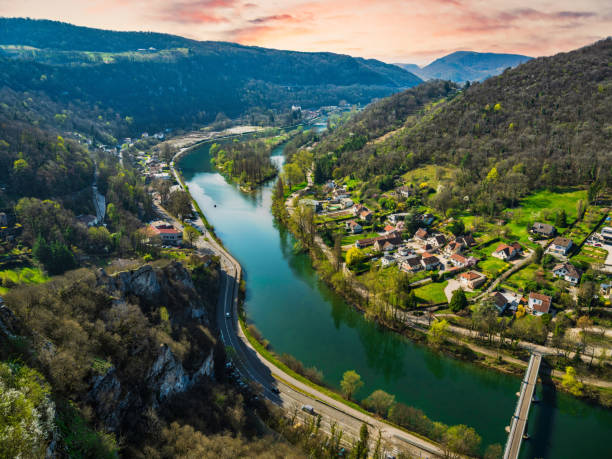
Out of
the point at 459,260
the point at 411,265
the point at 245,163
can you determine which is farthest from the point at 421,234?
the point at 245,163

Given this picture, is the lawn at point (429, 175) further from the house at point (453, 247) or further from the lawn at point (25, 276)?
the lawn at point (25, 276)

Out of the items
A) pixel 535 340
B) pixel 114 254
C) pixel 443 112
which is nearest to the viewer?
pixel 535 340

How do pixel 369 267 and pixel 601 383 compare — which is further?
pixel 369 267

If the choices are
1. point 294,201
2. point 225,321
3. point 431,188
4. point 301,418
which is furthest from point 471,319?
point 294,201

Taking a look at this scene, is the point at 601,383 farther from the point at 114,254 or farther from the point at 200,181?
the point at 200,181

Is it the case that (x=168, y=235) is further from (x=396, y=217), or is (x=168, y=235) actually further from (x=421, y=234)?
(x=421, y=234)

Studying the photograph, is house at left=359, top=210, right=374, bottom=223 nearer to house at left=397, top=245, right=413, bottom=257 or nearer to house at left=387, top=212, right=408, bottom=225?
house at left=387, top=212, right=408, bottom=225

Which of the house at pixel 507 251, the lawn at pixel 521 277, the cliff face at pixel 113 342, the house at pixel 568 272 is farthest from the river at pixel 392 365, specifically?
the house at pixel 507 251
